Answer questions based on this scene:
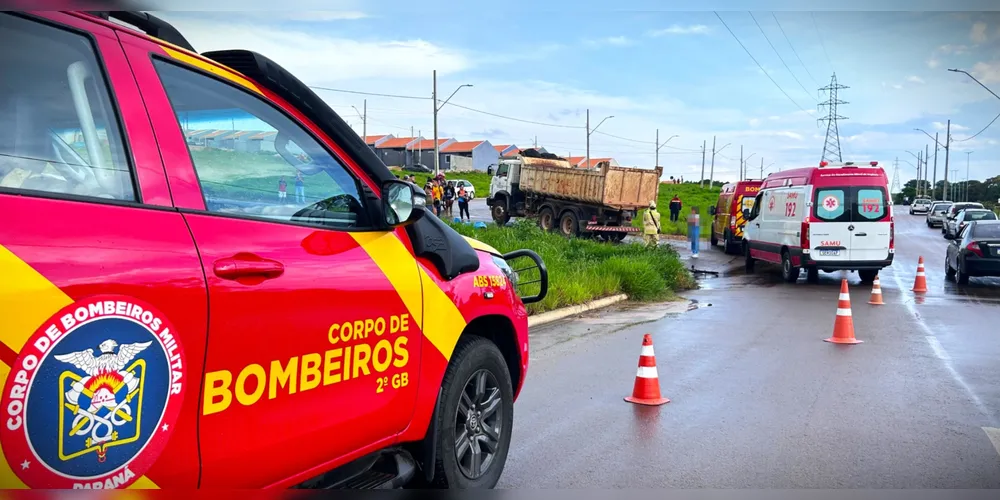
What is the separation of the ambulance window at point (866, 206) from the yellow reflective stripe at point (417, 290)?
1607 centimetres

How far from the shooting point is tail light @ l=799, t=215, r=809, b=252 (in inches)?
716

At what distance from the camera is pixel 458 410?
161 inches

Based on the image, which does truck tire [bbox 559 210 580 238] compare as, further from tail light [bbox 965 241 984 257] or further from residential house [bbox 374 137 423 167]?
residential house [bbox 374 137 423 167]

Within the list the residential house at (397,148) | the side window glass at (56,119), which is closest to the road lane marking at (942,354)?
the side window glass at (56,119)

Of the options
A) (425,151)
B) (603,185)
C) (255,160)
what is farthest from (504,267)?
(425,151)

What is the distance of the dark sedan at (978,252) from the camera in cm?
1808

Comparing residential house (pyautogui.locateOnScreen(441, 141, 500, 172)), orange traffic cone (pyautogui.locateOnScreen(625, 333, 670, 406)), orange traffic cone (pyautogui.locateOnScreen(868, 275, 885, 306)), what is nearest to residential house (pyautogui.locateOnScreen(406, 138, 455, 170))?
residential house (pyautogui.locateOnScreen(441, 141, 500, 172))

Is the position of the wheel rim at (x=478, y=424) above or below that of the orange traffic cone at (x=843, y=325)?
above

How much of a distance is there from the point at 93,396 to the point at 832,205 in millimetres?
17828

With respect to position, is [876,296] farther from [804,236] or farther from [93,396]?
[93,396]

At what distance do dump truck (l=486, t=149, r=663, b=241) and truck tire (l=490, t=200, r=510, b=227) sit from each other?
49mm

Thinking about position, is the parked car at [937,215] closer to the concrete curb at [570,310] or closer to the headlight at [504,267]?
the concrete curb at [570,310]

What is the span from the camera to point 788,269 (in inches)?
762

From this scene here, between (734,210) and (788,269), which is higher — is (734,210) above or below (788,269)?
above
